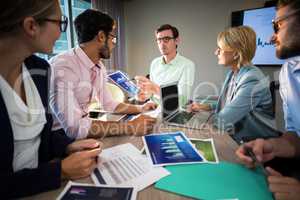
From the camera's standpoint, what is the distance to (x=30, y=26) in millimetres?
826

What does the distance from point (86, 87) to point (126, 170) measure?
2.65ft

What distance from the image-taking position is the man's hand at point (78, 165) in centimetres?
80

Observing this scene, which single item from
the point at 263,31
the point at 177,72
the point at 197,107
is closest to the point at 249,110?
the point at 197,107

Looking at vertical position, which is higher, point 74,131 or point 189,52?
point 189,52

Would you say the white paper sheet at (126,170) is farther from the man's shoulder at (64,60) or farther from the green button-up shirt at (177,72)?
the green button-up shirt at (177,72)

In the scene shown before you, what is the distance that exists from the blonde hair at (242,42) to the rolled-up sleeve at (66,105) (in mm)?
1178

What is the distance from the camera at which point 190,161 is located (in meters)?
0.93

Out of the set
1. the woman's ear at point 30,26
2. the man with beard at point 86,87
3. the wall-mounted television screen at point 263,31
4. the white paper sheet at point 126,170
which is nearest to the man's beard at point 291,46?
the man with beard at point 86,87

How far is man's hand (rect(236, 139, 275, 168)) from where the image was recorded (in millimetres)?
884

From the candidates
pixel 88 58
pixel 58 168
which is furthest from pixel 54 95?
pixel 58 168

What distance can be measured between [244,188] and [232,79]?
1159mm

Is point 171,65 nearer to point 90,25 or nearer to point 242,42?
point 242,42

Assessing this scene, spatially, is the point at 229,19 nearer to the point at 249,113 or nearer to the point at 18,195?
the point at 249,113

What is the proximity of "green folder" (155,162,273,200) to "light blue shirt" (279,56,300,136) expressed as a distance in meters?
0.41
